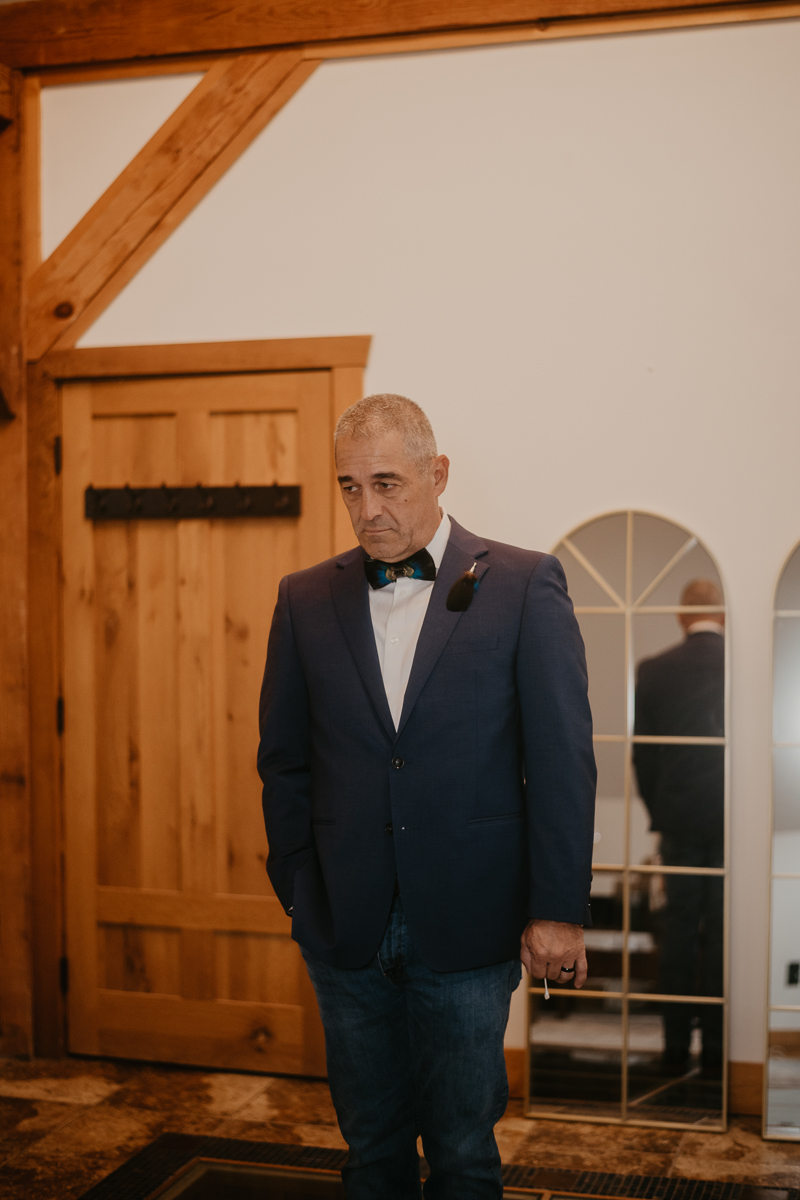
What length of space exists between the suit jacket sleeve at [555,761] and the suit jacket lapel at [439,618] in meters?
0.13

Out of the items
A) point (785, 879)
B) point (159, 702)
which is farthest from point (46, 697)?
point (785, 879)

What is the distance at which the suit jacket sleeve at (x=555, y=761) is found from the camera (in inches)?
66.6

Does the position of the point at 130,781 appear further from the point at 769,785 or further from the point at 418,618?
the point at 769,785

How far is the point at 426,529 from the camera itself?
1.84 metres

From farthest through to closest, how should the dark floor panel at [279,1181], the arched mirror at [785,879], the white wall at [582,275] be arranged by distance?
the white wall at [582,275] → the arched mirror at [785,879] → the dark floor panel at [279,1181]

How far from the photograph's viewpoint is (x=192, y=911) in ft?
10.5

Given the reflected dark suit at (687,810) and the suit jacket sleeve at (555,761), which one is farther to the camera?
the reflected dark suit at (687,810)

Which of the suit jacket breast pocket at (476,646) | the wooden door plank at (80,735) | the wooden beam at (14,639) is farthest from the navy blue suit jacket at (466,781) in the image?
the wooden beam at (14,639)

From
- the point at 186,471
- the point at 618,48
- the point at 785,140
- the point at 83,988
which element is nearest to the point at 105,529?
the point at 186,471

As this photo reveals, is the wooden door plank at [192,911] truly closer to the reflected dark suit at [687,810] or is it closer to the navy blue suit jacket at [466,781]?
the reflected dark suit at [687,810]

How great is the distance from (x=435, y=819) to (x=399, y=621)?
0.36m

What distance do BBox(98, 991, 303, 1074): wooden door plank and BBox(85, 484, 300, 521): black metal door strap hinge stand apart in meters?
1.52

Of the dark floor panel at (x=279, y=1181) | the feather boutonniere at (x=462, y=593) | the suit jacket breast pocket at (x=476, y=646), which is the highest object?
the feather boutonniere at (x=462, y=593)

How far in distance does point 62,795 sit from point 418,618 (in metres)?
1.93
